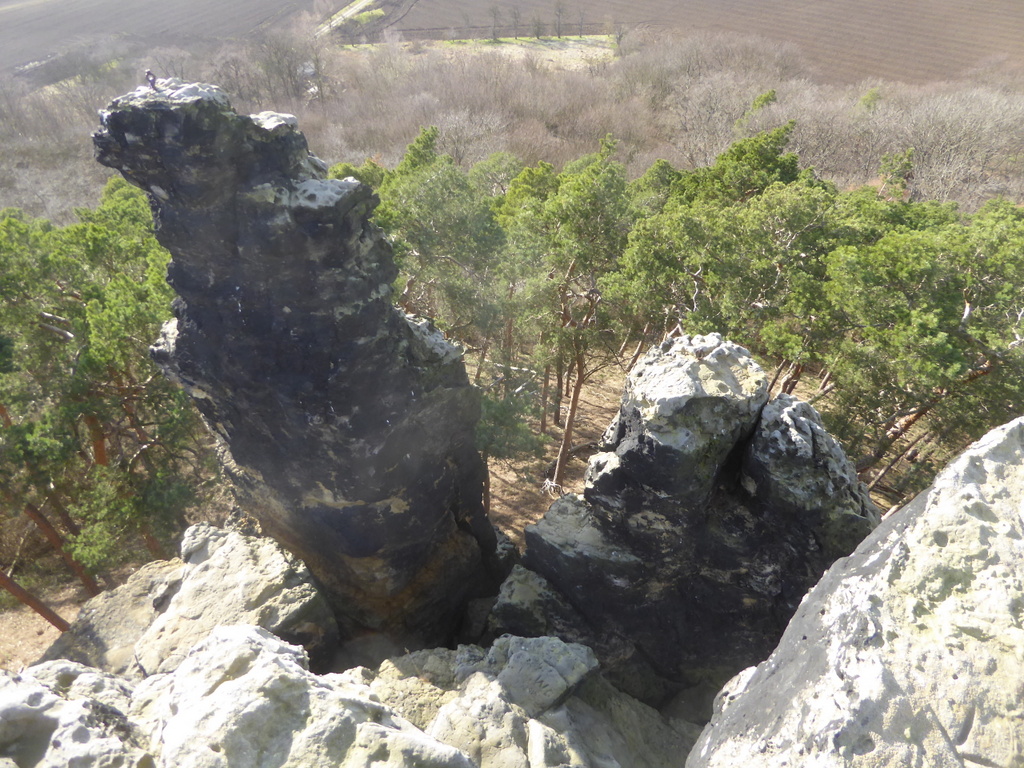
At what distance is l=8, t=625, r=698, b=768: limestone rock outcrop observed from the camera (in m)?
4.32

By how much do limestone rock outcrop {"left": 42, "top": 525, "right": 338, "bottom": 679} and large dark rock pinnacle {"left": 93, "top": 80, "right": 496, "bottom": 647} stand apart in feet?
3.04

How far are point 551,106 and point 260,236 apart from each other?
4901 cm

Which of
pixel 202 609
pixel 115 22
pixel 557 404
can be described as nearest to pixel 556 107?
pixel 557 404

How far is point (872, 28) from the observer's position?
50.6 m

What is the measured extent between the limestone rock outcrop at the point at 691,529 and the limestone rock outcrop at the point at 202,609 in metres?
3.18

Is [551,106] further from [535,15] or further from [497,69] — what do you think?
[535,15]

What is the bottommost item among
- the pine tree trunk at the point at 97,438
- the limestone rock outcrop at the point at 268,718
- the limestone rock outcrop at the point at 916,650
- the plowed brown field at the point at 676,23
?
the pine tree trunk at the point at 97,438

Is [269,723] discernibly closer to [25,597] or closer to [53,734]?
[53,734]

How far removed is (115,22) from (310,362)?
7423 cm

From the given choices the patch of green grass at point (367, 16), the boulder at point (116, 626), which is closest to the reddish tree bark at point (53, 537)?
the boulder at point (116, 626)

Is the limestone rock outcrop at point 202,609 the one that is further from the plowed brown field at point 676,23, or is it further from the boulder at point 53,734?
the plowed brown field at point 676,23

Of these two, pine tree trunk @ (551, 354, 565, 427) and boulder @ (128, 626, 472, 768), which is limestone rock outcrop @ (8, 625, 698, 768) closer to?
boulder @ (128, 626, 472, 768)

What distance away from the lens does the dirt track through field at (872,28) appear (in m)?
45.3

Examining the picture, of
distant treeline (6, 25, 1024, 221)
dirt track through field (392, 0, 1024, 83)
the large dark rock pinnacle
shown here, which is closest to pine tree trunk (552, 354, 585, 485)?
the large dark rock pinnacle
